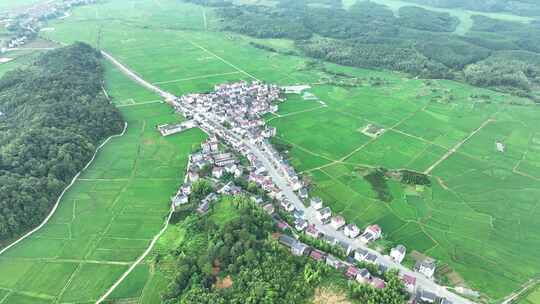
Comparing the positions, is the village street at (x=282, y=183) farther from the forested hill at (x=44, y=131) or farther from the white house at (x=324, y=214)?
the forested hill at (x=44, y=131)

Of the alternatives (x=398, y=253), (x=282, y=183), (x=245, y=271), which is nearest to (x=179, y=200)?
(x=282, y=183)

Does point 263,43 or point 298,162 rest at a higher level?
point 263,43

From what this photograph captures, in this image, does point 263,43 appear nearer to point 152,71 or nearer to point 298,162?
point 152,71

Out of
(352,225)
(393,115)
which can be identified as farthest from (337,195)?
(393,115)

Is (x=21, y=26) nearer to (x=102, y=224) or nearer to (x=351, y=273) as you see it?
(x=102, y=224)

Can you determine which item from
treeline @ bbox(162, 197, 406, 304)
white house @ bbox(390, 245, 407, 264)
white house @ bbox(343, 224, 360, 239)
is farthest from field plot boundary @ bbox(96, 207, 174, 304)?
white house @ bbox(390, 245, 407, 264)

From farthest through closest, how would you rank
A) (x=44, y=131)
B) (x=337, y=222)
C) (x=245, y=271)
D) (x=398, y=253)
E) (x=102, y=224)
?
1. (x=44, y=131)
2. (x=102, y=224)
3. (x=337, y=222)
4. (x=398, y=253)
5. (x=245, y=271)
